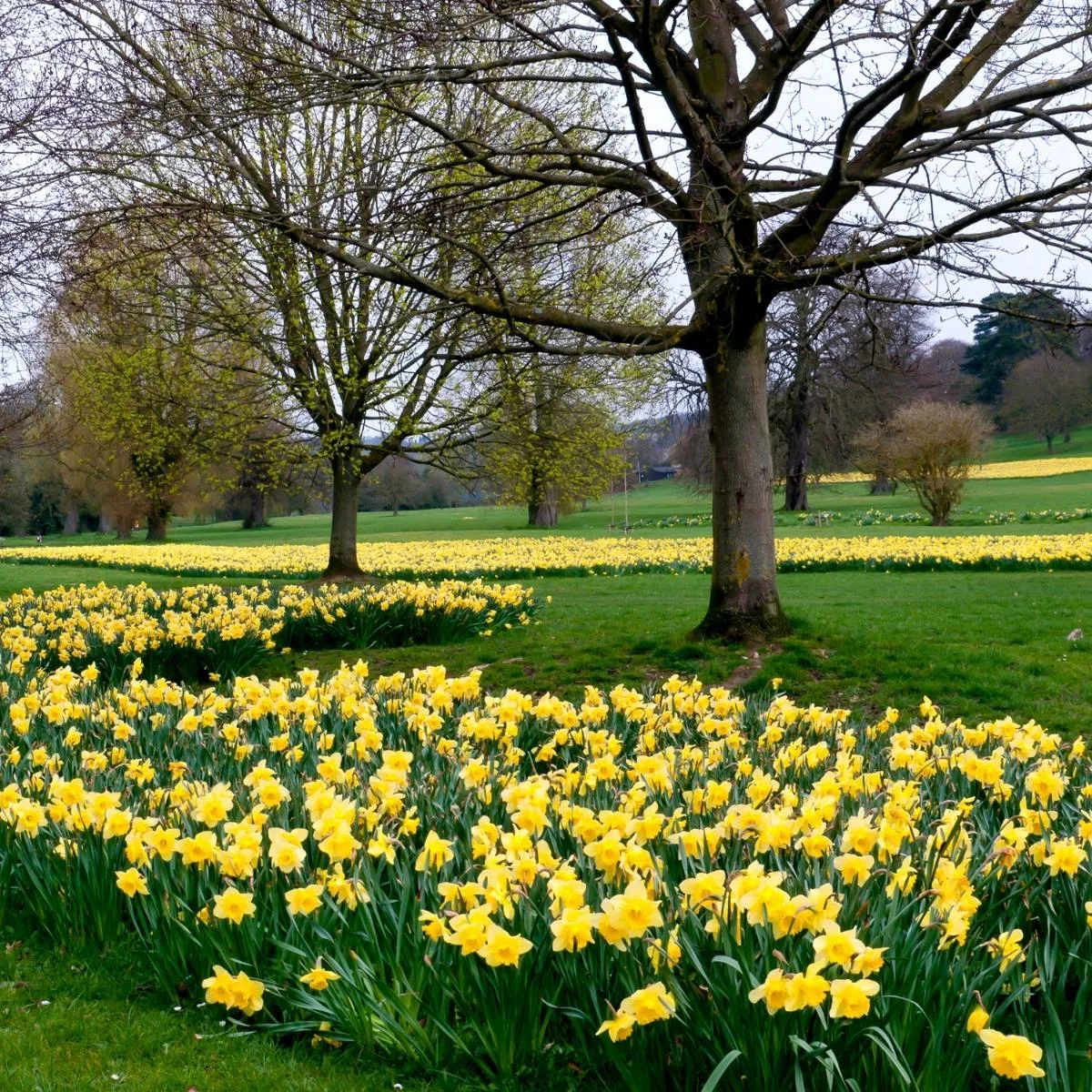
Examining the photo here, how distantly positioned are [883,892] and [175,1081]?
1883mm

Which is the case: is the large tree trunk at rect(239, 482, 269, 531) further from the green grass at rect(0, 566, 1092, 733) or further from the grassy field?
the grassy field

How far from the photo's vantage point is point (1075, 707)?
712cm

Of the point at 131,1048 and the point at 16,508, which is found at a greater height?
the point at 16,508

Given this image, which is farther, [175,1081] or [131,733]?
[131,733]

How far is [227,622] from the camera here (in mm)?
A: 9125

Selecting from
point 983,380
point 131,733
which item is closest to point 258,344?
point 131,733

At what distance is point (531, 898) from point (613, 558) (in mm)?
17613

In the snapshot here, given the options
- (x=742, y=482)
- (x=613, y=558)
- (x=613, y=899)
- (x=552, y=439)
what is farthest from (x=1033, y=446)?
(x=613, y=899)

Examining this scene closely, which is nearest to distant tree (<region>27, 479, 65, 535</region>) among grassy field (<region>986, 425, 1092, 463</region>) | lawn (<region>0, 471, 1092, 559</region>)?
lawn (<region>0, 471, 1092, 559</region>)

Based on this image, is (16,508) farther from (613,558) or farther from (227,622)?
(227,622)

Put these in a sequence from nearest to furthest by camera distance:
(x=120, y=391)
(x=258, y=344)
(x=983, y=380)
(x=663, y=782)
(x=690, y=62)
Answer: (x=663, y=782), (x=690, y=62), (x=258, y=344), (x=120, y=391), (x=983, y=380)

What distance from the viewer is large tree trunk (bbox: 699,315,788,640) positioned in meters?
8.75

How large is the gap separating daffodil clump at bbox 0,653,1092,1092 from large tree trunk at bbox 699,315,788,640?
432cm

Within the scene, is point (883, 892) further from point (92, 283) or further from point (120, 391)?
point (120, 391)
